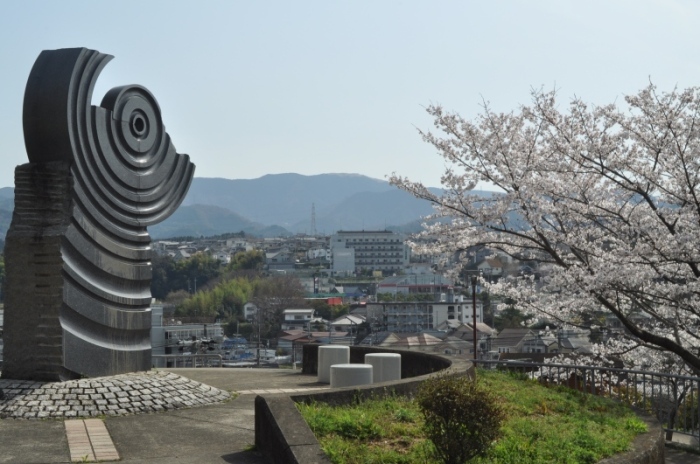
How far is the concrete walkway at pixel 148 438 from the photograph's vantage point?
30.6 ft

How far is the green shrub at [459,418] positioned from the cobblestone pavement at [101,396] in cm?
574

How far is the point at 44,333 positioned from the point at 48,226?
5.34 ft

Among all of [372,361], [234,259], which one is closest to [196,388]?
[372,361]

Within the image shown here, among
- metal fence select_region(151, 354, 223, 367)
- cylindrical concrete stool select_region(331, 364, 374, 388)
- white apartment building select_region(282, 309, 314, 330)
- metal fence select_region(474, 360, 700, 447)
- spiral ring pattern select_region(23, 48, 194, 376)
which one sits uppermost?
spiral ring pattern select_region(23, 48, 194, 376)

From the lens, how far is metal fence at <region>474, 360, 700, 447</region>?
505 inches

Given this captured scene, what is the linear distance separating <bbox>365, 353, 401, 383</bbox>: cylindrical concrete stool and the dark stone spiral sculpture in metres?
3.92

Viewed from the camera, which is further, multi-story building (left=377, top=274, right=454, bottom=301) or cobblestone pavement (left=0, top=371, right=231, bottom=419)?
A: multi-story building (left=377, top=274, right=454, bottom=301)

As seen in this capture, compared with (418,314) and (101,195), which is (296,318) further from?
(101,195)

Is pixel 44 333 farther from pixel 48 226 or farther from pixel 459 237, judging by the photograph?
pixel 459 237

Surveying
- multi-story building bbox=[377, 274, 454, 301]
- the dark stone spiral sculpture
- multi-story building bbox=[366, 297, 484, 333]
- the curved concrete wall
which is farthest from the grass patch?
multi-story building bbox=[377, 274, 454, 301]

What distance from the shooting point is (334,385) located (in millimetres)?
13211

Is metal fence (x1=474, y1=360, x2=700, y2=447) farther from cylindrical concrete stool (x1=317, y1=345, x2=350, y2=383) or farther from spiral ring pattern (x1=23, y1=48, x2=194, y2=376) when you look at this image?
spiral ring pattern (x1=23, y1=48, x2=194, y2=376)

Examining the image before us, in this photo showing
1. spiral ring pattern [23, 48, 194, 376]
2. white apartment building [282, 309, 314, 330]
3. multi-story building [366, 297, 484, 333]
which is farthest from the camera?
white apartment building [282, 309, 314, 330]

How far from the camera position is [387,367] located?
15258 millimetres
